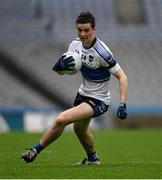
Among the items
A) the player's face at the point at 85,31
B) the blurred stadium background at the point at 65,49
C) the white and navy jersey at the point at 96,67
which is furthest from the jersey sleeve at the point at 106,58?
the blurred stadium background at the point at 65,49

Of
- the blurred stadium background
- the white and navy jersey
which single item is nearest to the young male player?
the white and navy jersey

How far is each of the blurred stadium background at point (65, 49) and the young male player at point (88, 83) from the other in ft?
67.2

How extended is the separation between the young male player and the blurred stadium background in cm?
2050

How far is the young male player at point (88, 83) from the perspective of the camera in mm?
9492

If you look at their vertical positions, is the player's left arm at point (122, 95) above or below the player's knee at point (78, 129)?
above

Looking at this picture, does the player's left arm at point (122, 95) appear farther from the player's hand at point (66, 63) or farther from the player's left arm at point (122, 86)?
the player's hand at point (66, 63)

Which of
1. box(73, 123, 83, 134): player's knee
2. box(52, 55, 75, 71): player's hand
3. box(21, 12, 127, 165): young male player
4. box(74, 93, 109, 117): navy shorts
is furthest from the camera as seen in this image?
box(73, 123, 83, 134): player's knee

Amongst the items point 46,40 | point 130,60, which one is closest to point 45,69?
point 46,40

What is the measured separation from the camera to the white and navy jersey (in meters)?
9.68

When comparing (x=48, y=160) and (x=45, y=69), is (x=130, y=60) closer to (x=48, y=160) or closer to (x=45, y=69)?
(x=45, y=69)

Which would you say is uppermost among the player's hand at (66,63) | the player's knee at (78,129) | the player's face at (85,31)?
the player's face at (85,31)

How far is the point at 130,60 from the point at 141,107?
10.3 ft

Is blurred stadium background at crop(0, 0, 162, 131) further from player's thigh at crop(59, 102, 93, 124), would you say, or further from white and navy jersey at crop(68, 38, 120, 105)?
player's thigh at crop(59, 102, 93, 124)

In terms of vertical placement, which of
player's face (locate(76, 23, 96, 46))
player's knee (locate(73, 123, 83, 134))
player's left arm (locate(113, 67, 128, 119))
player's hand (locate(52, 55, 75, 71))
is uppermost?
player's face (locate(76, 23, 96, 46))
